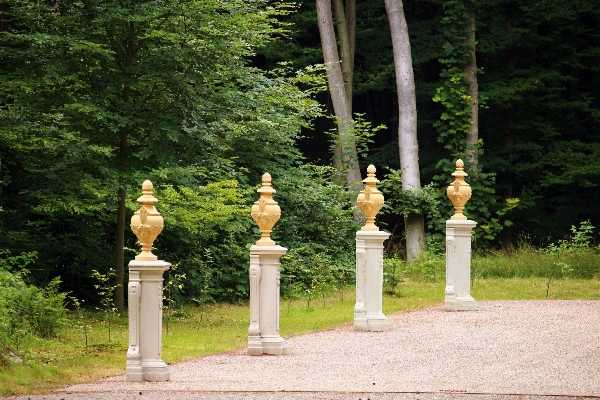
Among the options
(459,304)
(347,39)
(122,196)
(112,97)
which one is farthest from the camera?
(347,39)

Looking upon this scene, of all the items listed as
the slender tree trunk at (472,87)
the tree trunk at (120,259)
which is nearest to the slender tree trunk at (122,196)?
the tree trunk at (120,259)

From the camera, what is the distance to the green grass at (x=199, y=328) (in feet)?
28.3

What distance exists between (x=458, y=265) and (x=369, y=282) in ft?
8.13

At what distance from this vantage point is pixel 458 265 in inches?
542

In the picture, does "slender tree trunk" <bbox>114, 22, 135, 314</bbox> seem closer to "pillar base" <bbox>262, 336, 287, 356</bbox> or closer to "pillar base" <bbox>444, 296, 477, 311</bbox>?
"pillar base" <bbox>262, 336, 287, 356</bbox>

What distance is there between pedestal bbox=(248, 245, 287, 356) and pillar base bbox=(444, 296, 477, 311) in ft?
13.9

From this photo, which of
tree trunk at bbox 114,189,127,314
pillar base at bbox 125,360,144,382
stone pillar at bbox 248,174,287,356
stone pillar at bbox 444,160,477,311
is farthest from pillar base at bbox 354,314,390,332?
pillar base at bbox 125,360,144,382

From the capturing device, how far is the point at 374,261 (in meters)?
11.7

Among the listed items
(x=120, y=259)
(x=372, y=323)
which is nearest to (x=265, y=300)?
(x=372, y=323)

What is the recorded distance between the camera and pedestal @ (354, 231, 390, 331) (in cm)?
1161

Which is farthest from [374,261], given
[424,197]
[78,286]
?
[424,197]

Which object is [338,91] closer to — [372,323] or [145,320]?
[372,323]

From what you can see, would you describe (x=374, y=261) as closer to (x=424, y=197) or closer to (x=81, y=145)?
(x=81, y=145)

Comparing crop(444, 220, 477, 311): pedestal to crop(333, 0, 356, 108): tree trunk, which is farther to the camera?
crop(333, 0, 356, 108): tree trunk
